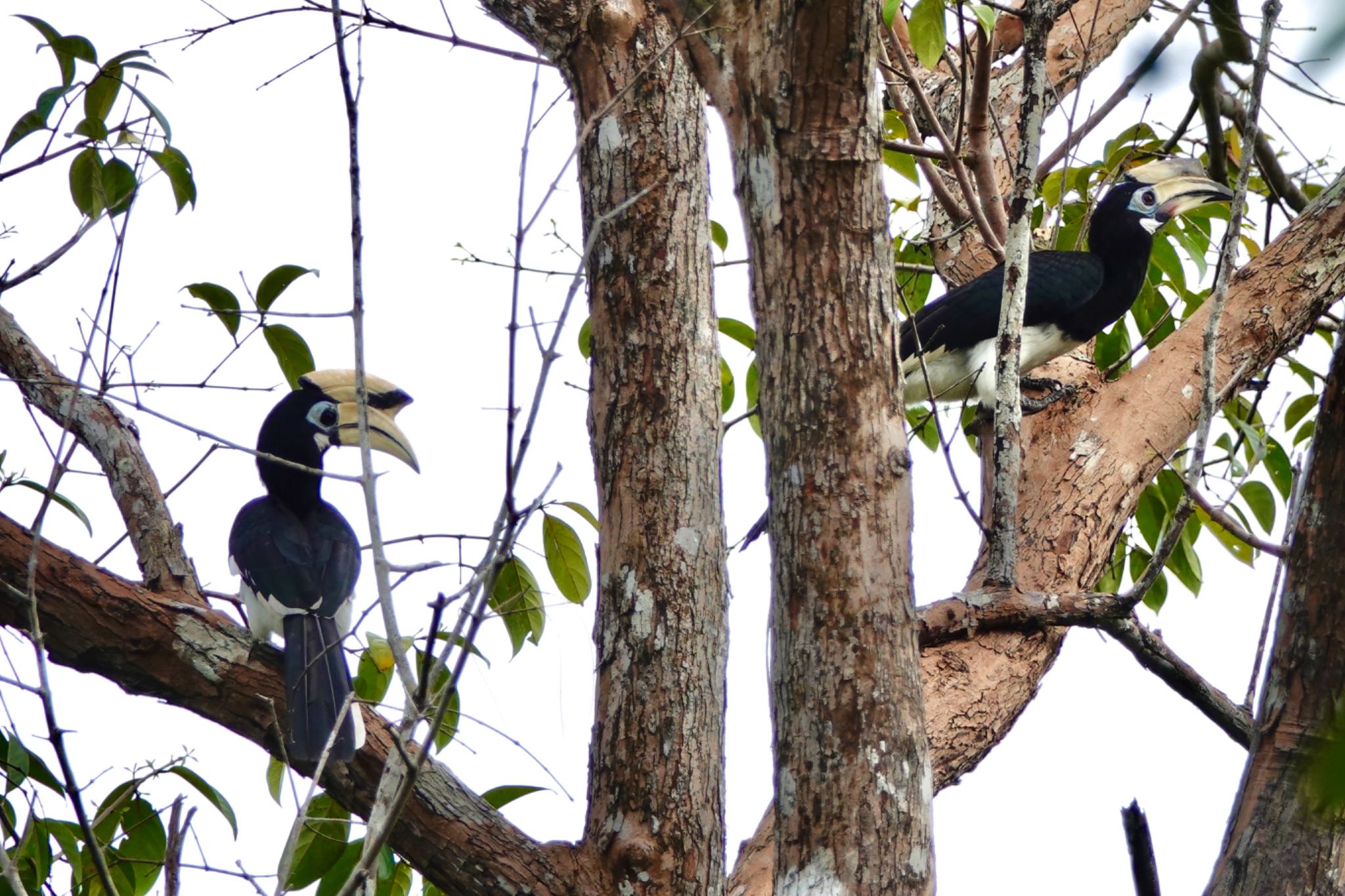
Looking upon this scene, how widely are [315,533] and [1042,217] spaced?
2.47 m

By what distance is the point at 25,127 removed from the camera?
9.13ft

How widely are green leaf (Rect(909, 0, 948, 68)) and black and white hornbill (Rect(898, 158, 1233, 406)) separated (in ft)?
3.73

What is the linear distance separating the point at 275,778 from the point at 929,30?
2.23m

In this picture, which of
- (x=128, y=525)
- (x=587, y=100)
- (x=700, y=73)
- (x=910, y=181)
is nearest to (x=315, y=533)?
(x=128, y=525)

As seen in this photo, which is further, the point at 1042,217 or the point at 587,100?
the point at 1042,217

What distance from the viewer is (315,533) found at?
3.87 m

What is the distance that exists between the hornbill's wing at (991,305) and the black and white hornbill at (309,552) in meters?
1.72

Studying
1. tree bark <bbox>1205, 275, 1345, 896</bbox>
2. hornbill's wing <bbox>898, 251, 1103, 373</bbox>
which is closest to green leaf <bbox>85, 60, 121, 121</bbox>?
hornbill's wing <bbox>898, 251, 1103, 373</bbox>

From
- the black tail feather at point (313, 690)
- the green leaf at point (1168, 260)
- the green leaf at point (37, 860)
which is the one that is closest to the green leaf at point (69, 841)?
the green leaf at point (37, 860)

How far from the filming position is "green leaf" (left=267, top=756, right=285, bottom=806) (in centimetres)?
315

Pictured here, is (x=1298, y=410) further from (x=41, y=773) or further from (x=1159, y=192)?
(x=41, y=773)

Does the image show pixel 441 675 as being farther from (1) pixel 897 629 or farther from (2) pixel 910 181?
(2) pixel 910 181

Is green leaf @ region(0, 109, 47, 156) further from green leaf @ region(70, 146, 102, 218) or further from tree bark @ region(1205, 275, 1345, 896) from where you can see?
tree bark @ region(1205, 275, 1345, 896)

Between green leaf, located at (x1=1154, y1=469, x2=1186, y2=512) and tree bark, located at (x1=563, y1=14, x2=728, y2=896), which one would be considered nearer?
tree bark, located at (x1=563, y1=14, x2=728, y2=896)
